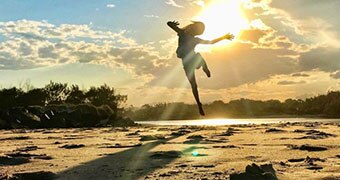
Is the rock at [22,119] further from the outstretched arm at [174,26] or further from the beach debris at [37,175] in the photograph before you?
the beach debris at [37,175]

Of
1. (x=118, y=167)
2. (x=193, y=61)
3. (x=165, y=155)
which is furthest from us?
(x=165, y=155)

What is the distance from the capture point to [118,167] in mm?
5137

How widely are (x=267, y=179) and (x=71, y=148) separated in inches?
204

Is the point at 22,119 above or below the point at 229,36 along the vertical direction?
below

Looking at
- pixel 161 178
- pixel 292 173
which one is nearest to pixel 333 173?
pixel 292 173

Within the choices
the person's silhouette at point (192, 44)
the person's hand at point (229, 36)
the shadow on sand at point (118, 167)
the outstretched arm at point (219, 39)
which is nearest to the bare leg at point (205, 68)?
the person's silhouette at point (192, 44)

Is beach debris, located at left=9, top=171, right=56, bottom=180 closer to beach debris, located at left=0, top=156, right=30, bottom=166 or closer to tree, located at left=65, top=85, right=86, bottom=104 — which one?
beach debris, located at left=0, top=156, right=30, bottom=166

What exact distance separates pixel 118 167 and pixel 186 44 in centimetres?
189

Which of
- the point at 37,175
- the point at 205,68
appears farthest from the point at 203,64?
the point at 37,175

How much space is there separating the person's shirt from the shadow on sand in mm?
1446

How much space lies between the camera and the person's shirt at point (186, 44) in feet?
18.9

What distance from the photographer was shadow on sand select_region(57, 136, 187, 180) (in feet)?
15.0

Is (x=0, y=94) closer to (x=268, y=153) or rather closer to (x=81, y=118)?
(x=81, y=118)

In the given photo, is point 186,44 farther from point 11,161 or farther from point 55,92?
point 55,92
